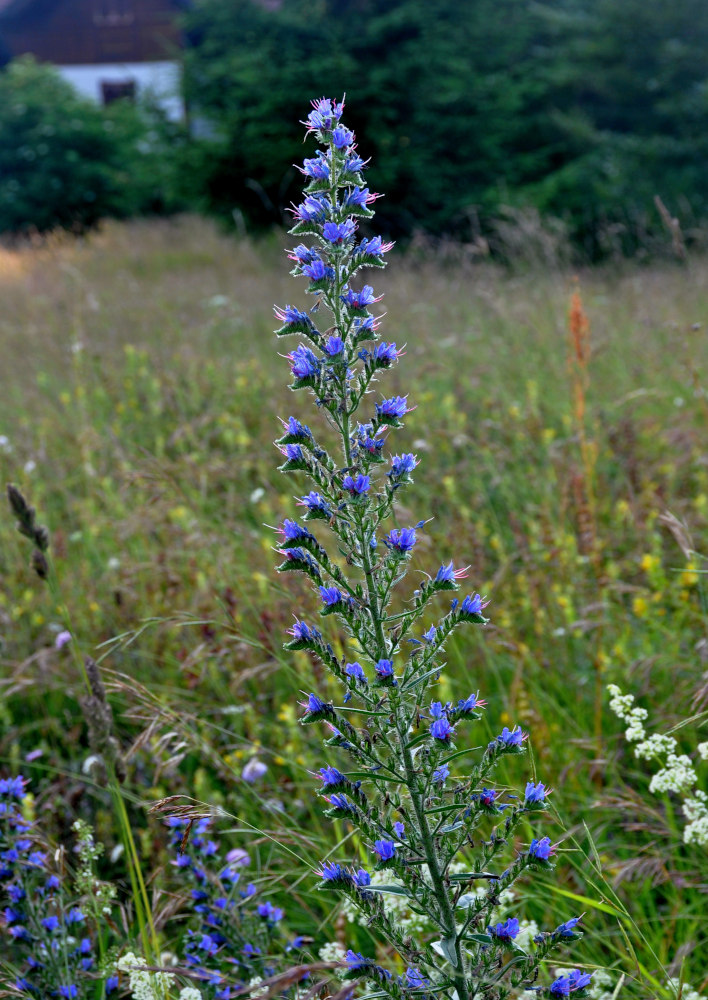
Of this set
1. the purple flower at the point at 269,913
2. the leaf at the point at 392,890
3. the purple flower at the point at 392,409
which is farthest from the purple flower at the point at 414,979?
the purple flower at the point at 392,409

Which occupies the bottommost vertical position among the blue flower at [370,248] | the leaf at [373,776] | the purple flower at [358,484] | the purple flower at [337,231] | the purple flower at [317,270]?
the leaf at [373,776]

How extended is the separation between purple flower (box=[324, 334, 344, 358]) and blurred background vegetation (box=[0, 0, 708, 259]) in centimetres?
1287

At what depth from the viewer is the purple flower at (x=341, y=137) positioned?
132 cm

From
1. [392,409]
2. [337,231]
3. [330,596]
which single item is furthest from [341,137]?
[330,596]

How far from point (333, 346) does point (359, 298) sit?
0.09m

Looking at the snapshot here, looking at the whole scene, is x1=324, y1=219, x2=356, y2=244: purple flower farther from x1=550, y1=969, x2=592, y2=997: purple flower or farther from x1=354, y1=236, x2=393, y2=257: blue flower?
x1=550, y1=969, x2=592, y2=997: purple flower

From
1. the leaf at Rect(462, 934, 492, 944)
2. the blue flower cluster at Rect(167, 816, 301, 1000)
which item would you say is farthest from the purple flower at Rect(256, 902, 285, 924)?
the leaf at Rect(462, 934, 492, 944)

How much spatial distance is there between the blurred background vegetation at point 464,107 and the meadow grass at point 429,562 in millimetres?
7318

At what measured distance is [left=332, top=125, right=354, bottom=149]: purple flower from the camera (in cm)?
132

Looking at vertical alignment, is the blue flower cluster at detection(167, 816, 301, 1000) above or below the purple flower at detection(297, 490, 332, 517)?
below

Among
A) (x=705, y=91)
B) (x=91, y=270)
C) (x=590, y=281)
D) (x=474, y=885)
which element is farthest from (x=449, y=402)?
(x=705, y=91)

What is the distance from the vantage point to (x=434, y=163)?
1485cm

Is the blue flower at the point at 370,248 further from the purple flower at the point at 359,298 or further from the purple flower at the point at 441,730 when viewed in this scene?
the purple flower at the point at 441,730

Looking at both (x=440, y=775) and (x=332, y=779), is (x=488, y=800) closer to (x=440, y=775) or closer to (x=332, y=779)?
(x=440, y=775)
